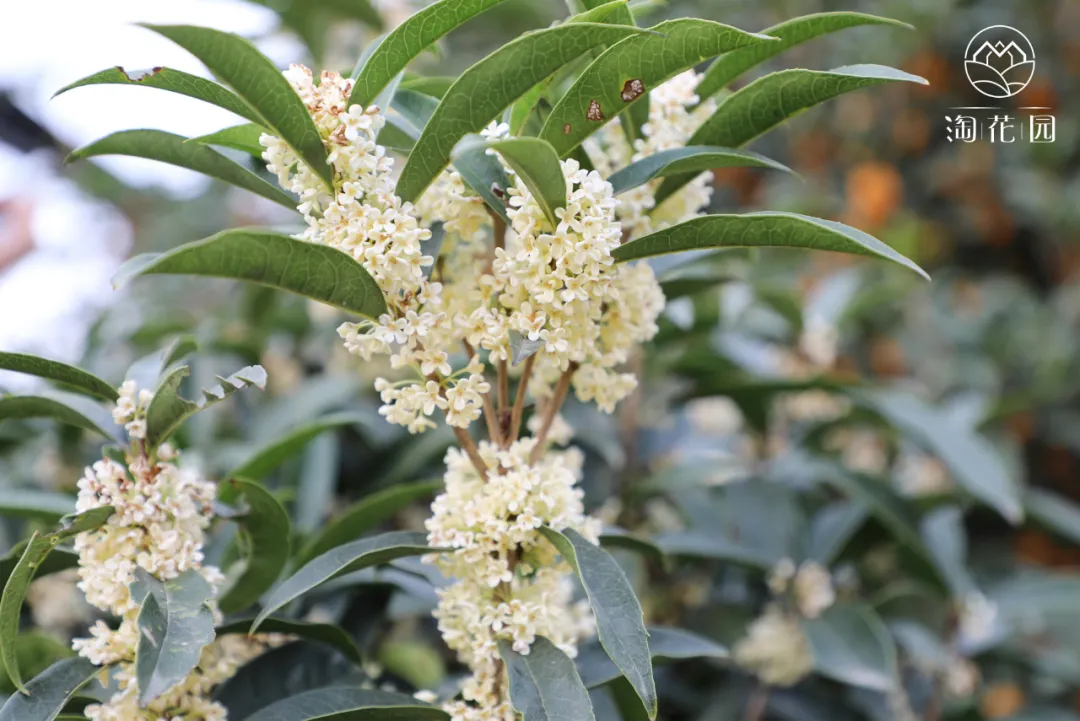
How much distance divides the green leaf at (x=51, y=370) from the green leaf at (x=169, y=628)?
0.15 meters

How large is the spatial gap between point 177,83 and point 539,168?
0.86 ft

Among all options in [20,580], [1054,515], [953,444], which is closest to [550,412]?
[20,580]

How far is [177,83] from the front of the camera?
65 centimetres

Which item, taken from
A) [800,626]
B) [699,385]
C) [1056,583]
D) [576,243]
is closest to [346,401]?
[699,385]

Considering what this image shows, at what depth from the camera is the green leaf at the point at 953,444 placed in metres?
1.19

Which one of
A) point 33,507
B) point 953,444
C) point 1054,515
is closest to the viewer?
point 33,507

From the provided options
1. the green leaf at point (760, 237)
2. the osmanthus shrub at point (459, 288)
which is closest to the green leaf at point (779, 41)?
the osmanthus shrub at point (459, 288)

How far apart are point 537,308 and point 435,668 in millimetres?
823

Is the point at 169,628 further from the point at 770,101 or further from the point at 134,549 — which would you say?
the point at 770,101

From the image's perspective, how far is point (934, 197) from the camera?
2859 millimetres

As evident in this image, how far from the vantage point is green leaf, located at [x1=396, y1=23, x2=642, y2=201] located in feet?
2.00

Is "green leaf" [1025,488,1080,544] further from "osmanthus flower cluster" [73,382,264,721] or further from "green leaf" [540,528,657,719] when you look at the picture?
"osmanthus flower cluster" [73,382,264,721]

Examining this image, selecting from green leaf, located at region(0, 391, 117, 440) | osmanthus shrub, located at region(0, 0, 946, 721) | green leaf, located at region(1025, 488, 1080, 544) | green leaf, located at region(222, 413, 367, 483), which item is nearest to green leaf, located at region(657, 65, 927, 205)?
osmanthus shrub, located at region(0, 0, 946, 721)

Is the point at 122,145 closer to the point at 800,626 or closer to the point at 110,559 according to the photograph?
the point at 110,559
